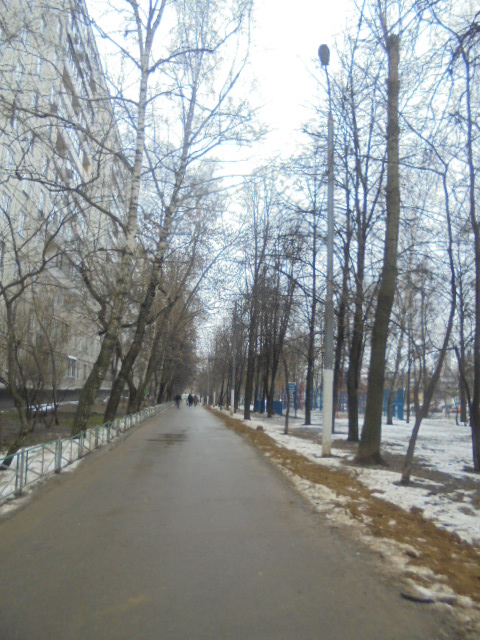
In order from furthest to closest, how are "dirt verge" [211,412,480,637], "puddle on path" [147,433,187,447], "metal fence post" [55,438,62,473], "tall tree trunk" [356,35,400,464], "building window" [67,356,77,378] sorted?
1. "building window" [67,356,77,378]
2. "puddle on path" [147,433,187,447]
3. "tall tree trunk" [356,35,400,464]
4. "metal fence post" [55,438,62,473]
5. "dirt verge" [211,412,480,637]

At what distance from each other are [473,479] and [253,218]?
83.3 ft

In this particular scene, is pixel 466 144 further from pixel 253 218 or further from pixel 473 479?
pixel 253 218

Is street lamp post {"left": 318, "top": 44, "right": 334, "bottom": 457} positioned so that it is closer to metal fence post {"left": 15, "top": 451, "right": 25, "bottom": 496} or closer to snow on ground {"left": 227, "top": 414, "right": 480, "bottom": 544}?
snow on ground {"left": 227, "top": 414, "right": 480, "bottom": 544}

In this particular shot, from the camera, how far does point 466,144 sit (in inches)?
419

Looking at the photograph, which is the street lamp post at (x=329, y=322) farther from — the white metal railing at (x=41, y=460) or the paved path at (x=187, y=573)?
the white metal railing at (x=41, y=460)

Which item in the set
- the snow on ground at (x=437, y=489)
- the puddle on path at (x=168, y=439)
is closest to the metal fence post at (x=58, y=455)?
the snow on ground at (x=437, y=489)

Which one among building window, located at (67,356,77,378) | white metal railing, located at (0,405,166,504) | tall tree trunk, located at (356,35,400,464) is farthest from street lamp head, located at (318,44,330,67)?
building window, located at (67,356,77,378)

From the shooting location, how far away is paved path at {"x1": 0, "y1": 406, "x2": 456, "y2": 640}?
3609 mm

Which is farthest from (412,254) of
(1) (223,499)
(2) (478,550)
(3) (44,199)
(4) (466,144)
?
(3) (44,199)

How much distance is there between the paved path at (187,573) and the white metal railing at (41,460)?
0.49m

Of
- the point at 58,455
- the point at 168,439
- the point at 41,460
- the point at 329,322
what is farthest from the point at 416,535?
the point at 168,439

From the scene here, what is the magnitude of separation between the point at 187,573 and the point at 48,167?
1334 centimetres

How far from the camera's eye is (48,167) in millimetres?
15117

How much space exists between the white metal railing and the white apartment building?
2706mm
